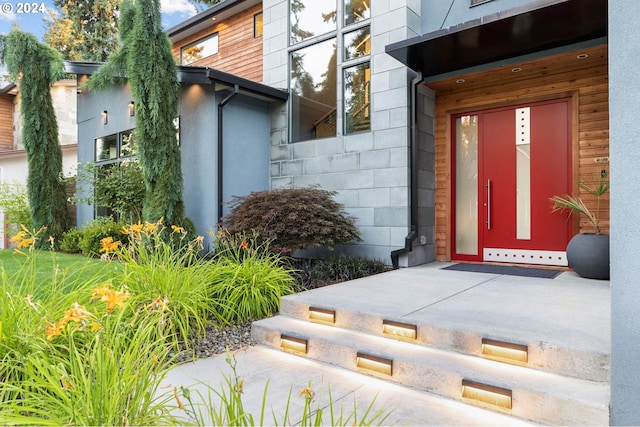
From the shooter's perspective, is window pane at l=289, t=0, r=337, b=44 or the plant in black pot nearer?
the plant in black pot

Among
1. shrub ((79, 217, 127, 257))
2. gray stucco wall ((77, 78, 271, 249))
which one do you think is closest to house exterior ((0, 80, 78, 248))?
shrub ((79, 217, 127, 257))

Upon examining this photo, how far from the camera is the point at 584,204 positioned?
511 centimetres

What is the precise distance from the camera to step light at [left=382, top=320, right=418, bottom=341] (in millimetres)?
2838

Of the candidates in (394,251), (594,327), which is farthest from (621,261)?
(394,251)

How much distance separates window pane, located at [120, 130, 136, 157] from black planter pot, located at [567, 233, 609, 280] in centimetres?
767

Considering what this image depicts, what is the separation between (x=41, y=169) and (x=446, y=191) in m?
7.86

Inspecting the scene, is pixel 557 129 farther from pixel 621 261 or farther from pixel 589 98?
pixel 621 261

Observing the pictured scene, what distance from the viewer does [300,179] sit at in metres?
6.76

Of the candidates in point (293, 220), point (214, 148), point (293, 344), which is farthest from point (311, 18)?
point (293, 344)

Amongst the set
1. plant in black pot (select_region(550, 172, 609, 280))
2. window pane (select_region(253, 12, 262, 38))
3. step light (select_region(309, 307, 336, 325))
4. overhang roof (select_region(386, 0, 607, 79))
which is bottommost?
step light (select_region(309, 307, 336, 325))

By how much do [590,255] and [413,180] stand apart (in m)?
2.22

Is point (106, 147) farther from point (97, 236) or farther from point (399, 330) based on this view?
point (399, 330)

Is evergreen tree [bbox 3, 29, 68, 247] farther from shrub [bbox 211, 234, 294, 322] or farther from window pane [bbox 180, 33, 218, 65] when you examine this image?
shrub [bbox 211, 234, 294, 322]

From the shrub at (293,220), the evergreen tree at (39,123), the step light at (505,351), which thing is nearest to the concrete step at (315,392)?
the step light at (505,351)
